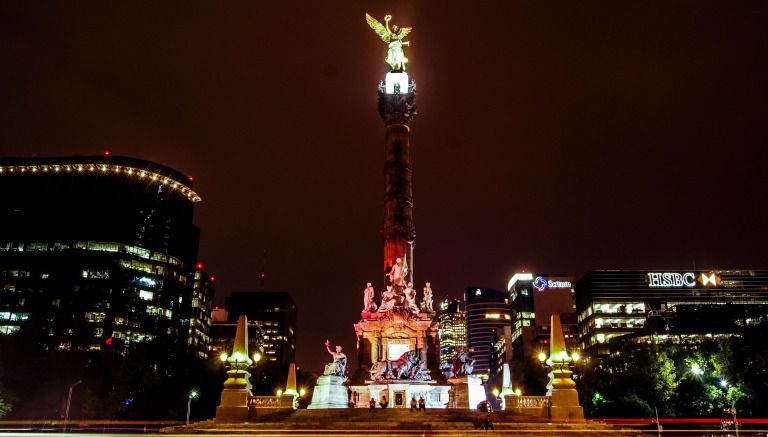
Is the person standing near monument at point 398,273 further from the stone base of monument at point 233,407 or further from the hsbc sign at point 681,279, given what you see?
the hsbc sign at point 681,279

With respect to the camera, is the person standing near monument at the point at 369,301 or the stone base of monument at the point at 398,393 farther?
the person standing near monument at the point at 369,301

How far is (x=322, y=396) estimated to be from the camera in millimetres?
38812

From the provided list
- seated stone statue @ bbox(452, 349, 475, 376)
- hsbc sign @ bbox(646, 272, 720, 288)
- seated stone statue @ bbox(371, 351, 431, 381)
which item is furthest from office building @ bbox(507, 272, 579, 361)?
seated stone statue @ bbox(371, 351, 431, 381)

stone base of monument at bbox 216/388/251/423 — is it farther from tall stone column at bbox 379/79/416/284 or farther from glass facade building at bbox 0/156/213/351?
glass facade building at bbox 0/156/213/351

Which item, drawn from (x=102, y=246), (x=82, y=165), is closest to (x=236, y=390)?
(x=102, y=246)

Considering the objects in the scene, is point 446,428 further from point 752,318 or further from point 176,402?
point 752,318

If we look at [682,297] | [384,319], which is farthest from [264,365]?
[682,297]

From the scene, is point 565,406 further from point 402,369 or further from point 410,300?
point 410,300

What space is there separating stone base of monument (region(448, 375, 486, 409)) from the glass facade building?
6624cm

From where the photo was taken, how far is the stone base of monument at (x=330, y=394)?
127ft

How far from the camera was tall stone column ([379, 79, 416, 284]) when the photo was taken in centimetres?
5166

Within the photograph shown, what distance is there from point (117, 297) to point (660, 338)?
3584 inches

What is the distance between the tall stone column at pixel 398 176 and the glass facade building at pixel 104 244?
5870 centimetres

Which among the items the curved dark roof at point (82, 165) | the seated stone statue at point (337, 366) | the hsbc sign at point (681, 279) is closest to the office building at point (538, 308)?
the hsbc sign at point (681, 279)
